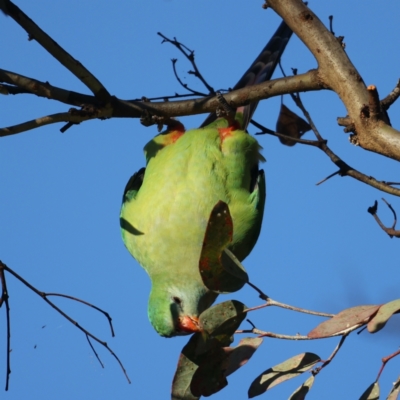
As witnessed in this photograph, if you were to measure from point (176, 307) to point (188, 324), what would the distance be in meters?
0.13

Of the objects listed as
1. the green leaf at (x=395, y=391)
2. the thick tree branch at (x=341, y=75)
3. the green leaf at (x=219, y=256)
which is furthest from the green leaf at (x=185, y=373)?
the thick tree branch at (x=341, y=75)

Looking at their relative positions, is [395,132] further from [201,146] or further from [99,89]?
[201,146]

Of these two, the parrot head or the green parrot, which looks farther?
the parrot head

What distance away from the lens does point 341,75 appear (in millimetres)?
2174

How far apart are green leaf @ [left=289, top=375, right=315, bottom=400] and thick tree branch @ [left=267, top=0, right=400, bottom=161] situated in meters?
0.90

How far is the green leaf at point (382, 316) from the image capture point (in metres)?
1.97

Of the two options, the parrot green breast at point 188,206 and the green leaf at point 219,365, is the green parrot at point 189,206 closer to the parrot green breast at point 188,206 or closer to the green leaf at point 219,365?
the parrot green breast at point 188,206

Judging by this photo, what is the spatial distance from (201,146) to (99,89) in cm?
111

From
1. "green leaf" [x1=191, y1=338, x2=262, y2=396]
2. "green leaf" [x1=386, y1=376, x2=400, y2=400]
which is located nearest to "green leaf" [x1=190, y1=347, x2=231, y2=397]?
"green leaf" [x1=191, y1=338, x2=262, y2=396]

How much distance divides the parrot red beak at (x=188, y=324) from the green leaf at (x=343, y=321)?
1.39 m

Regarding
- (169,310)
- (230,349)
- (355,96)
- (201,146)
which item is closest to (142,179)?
(201,146)

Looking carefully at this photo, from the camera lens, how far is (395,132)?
1.87 meters

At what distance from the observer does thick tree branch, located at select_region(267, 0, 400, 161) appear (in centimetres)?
190

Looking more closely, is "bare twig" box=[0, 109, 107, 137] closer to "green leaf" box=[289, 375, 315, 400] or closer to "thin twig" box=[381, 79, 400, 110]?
"thin twig" box=[381, 79, 400, 110]
